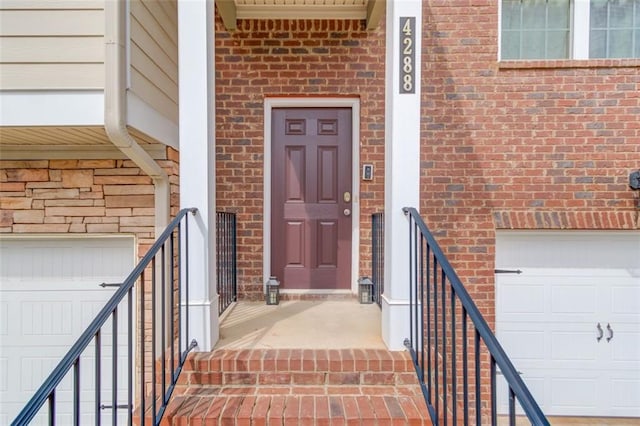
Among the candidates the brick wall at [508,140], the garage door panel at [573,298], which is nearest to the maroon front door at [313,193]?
the brick wall at [508,140]

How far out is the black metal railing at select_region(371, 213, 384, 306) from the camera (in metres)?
3.06

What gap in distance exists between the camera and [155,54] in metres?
2.47

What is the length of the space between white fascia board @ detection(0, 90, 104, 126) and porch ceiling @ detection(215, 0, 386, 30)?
5.01 ft

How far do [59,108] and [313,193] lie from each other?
205cm

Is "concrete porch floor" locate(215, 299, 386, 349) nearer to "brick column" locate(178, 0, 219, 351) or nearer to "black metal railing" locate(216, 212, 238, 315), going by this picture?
"black metal railing" locate(216, 212, 238, 315)

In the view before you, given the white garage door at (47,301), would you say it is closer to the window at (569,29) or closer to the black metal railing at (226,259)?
the black metal railing at (226,259)

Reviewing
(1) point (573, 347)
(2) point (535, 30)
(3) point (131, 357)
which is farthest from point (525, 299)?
(3) point (131, 357)

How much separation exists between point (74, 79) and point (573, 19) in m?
4.15

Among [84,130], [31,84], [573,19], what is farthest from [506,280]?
[31,84]

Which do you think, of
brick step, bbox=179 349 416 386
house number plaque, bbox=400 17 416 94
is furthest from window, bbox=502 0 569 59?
brick step, bbox=179 349 416 386

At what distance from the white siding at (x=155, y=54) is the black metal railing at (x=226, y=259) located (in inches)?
37.0

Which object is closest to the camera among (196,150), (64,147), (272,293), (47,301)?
(196,150)

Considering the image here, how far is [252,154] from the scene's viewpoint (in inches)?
132

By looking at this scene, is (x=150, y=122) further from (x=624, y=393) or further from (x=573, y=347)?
(x=624, y=393)
